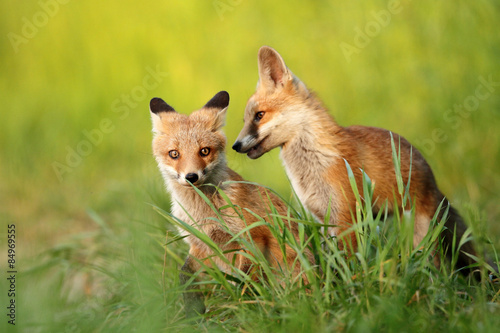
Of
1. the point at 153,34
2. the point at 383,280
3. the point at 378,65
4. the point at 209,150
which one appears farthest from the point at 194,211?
the point at 153,34

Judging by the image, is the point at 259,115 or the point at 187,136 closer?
the point at 187,136

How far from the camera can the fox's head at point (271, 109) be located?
514cm

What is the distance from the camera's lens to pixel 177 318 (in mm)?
4414

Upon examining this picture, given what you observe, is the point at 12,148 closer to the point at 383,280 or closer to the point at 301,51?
the point at 301,51

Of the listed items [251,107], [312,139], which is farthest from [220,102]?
[312,139]

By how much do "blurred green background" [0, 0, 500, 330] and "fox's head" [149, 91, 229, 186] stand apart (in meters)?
1.48

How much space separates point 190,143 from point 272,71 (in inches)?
50.8

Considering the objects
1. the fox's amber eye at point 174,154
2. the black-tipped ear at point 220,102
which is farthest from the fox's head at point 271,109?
the fox's amber eye at point 174,154

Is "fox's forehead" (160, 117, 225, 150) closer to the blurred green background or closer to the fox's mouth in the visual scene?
the fox's mouth

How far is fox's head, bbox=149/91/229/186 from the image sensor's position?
4.50m

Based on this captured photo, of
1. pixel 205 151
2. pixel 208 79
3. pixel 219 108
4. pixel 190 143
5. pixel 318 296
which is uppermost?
pixel 208 79

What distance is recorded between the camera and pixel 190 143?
183 inches

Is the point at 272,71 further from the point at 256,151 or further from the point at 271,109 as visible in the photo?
the point at 256,151

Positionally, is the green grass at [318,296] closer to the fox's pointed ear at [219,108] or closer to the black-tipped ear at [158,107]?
the fox's pointed ear at [219,108]
